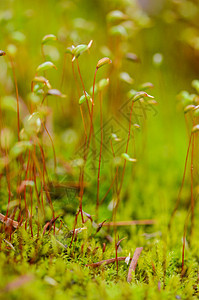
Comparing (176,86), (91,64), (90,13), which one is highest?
(90,13)

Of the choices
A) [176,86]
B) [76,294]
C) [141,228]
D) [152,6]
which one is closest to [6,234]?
[76,294]

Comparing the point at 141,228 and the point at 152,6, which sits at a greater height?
the point at 152,6

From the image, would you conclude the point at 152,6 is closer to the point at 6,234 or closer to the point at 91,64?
the point at 91,64

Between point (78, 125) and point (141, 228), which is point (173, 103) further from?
point (141, 228)

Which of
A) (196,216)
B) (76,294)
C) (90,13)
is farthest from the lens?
(90,13)

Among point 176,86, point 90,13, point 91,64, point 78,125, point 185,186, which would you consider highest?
point 90,13

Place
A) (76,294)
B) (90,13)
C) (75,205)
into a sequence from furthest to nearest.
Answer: (90,13) < (75,205) < (76,294)

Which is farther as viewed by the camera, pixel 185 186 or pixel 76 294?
pixel 185 186

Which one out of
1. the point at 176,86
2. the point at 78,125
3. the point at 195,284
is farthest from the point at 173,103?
the point at 195,284

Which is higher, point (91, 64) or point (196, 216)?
point (91, 64)
